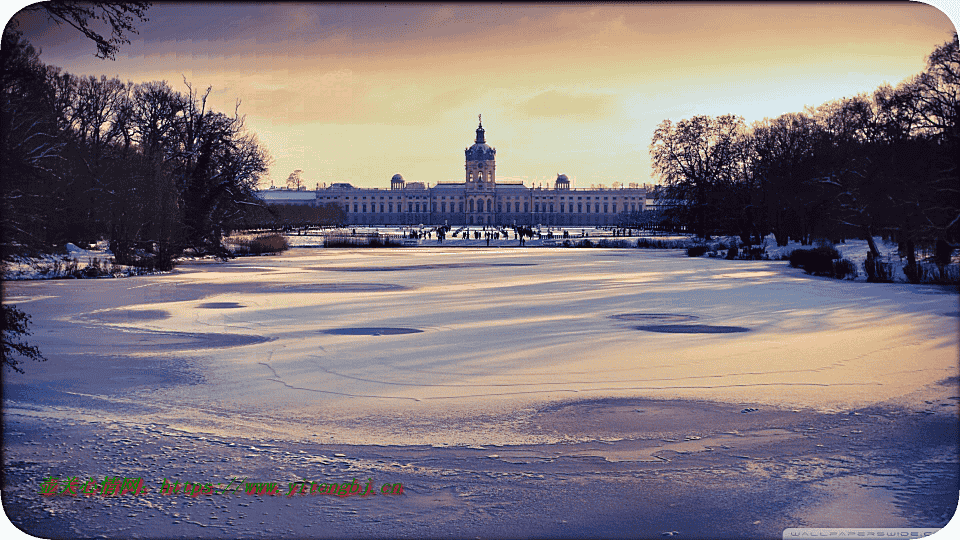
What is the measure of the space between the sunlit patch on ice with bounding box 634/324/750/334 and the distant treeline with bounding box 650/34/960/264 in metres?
3.63

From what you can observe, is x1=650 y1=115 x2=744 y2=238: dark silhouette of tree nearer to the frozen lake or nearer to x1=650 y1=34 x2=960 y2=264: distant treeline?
x1=650 y1=34 x2=960 y2=264: distant treeline

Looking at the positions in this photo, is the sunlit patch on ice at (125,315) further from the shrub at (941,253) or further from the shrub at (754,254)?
the shrub at (754,254)

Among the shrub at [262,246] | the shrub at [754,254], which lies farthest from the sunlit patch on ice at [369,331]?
the shrub at [754,254]

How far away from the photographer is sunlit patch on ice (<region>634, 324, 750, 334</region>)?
46.2ft

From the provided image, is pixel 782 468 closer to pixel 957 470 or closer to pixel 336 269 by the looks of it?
pixel 957 470

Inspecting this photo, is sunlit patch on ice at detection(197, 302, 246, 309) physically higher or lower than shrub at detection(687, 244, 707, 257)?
lower

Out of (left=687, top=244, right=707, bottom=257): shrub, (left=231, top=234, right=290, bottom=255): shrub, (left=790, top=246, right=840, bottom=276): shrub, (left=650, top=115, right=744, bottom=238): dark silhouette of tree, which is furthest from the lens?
(left=650, top=115, right=744, bottom=238): dark silhouette of tree

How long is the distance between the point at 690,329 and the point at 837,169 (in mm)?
25417

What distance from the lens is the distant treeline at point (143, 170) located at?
30.4 m

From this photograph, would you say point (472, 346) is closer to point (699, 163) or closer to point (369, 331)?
point (369, 331)

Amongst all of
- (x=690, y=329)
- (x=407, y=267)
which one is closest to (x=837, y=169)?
(x=407, y=267)

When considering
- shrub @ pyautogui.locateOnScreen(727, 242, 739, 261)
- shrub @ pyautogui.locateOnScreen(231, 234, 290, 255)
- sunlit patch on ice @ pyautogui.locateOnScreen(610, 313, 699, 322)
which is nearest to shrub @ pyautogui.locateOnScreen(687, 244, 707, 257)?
shrub @ pyautogui.locateOnScreen(727, 242, 739, 261)

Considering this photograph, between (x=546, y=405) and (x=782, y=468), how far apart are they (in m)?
2.78

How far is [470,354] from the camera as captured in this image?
11.7 meters
